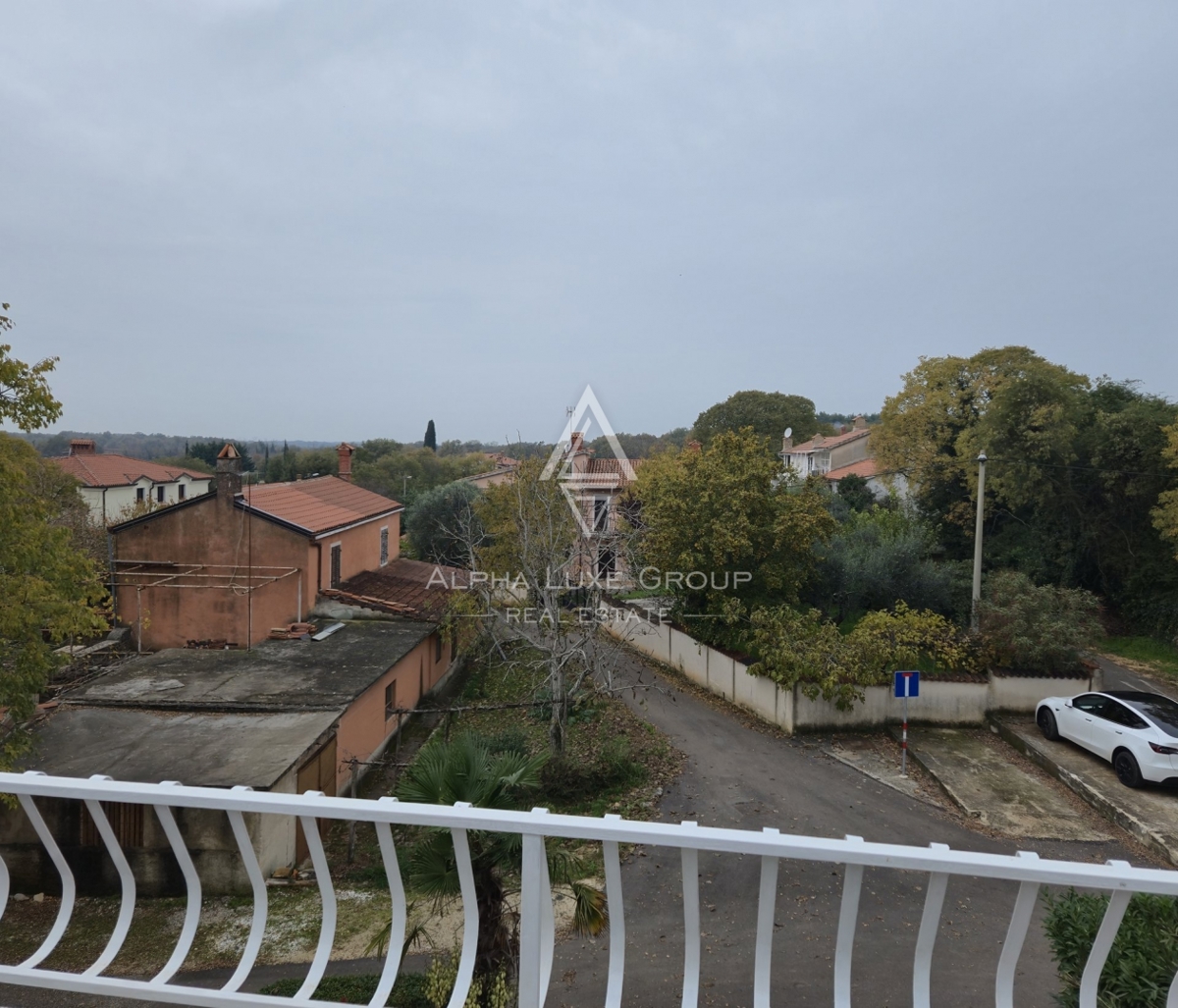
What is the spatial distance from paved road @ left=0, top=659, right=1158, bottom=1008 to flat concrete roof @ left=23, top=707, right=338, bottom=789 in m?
2.77

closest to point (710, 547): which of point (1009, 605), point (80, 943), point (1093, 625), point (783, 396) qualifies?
point (1009, 605)

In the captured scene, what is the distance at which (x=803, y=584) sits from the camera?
636 inches

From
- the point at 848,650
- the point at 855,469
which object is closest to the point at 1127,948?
the point at 848,650

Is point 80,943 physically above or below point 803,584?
below

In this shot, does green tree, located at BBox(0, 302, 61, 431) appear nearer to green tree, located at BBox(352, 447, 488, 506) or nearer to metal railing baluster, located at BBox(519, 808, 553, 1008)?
metal railing baluster, located at BBox(519, 808, 553, 1008)

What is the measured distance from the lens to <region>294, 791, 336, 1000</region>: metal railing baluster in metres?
1.83

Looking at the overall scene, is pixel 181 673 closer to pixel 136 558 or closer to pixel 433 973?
pixel 136 558

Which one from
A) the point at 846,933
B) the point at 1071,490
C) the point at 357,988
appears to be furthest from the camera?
the point at 1071,490

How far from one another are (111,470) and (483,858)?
3532 cm

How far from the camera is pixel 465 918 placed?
188 cm

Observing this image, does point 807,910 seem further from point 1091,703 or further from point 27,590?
point 27,590

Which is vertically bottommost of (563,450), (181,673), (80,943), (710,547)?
(80,943)

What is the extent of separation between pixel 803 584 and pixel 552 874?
44.5 feet

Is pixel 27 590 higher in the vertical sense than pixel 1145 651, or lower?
higher
